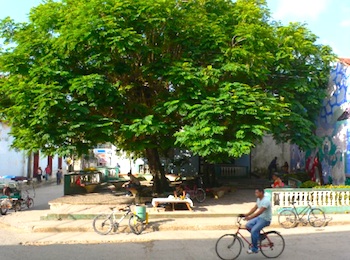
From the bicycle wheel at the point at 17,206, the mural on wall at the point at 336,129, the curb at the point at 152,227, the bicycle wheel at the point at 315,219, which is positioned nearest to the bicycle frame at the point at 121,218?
the curb at the point at 152,227

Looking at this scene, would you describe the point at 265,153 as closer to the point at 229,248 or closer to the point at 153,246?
the point at 153,246

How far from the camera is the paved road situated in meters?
8.47

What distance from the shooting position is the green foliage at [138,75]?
41.8 feet

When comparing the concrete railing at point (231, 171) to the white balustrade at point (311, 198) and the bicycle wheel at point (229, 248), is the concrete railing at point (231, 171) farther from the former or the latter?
the bicycle wheel at point (229, 248)

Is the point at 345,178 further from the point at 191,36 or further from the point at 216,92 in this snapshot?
the point at 191,36

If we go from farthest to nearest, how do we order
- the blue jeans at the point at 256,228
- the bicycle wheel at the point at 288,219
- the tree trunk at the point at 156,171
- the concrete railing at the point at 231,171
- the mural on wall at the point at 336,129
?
the concrete railing at the point at 231,171, the mural on wall at the point at 336,129, the tree trunk at the point at 156,171, the bicycle wheel at the point at 288,219, the blue jeans at the point at 256,228

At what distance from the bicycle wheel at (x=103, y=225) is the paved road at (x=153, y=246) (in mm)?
244

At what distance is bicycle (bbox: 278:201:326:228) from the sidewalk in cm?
30

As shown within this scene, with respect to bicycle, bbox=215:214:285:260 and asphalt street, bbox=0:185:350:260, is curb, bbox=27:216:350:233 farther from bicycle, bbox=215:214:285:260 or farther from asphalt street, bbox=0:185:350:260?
bicycle, bbox=215:214:285:260

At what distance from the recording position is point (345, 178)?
721 inches

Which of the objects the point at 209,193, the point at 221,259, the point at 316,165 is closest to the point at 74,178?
the point at 209,193

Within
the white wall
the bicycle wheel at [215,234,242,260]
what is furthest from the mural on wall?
the bicycle wheel at [215,234,242,260]

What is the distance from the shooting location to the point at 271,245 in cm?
Answer: 806

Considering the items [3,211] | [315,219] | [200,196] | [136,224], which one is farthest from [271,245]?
[3,211]
